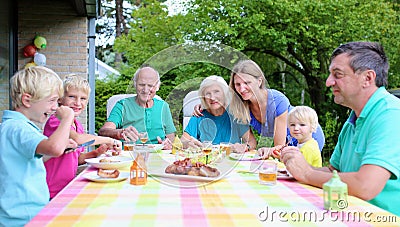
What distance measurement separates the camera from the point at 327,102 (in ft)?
25.5

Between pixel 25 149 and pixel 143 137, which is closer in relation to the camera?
pixel 25 149

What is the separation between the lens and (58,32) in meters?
5.20

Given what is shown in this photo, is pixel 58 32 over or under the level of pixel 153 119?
over

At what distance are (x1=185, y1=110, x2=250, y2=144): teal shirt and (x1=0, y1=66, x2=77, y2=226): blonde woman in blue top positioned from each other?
54cm

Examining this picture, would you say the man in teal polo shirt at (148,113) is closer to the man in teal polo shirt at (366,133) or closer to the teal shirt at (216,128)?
the teal shirt at (216,128)

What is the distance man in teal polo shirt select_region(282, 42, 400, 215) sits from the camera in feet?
4.20

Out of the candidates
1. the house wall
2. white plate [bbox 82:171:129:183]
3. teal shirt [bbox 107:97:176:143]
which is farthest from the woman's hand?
the house wall

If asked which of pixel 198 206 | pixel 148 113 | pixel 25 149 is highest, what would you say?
pixel 148 113

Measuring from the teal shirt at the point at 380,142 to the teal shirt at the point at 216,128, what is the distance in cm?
42

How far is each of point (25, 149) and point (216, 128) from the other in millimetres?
749

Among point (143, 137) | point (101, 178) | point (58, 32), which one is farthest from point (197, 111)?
point (58, 32)

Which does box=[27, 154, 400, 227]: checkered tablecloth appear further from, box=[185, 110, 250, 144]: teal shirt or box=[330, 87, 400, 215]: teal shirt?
box=[185, 110, 250, 144]: teal shirt

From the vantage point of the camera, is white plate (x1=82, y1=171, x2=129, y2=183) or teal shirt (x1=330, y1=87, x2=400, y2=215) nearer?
teal shirt (x1=330, y1=87, x2=400, y2=215)

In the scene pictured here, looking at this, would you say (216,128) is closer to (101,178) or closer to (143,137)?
(143,137)
